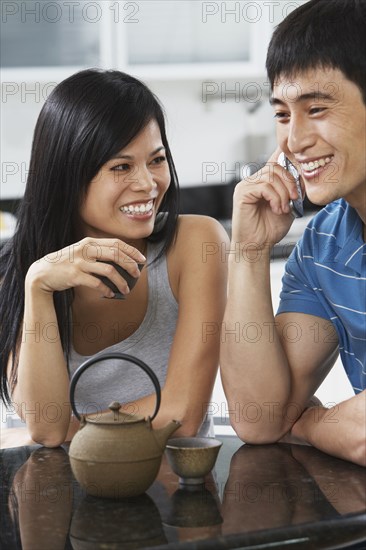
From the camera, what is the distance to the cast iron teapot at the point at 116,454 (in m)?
1.30

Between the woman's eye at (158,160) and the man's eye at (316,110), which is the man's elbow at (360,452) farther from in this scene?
the woman's eye at (158,160)

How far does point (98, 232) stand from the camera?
213 centimetres

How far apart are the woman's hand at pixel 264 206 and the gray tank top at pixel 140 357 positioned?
12.9 inches

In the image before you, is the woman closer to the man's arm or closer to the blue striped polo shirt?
the blue striped polo shirt

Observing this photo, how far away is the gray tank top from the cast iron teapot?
2.24ft

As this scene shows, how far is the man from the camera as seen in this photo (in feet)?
5.26

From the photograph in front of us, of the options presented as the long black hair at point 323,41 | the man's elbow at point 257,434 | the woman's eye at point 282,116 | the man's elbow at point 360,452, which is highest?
the long black hair at point 323,41

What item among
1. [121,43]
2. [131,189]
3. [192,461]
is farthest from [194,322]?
[121,43]

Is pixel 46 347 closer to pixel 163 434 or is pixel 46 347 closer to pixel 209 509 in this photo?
pixel 163 434

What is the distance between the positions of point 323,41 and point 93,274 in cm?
60

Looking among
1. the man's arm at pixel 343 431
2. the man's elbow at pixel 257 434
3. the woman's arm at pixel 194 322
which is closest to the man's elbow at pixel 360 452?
the man's arm at pixel 343 431

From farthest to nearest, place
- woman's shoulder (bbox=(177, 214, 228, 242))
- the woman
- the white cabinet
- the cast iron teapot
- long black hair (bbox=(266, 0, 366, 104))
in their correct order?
the white cabinet
woman's shoulder (bbox=(177, 214, 228, 242))
the woman
long black hair (bbox=(266, 0, 366, 104))
the cast iron teapot

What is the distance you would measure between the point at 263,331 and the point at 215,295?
0.83 feet

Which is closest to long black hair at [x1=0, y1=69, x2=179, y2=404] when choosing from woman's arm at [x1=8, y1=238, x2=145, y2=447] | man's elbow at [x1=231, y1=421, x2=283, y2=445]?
woman's arm at [x1=8, y1=238, x2=145, y2=447]
